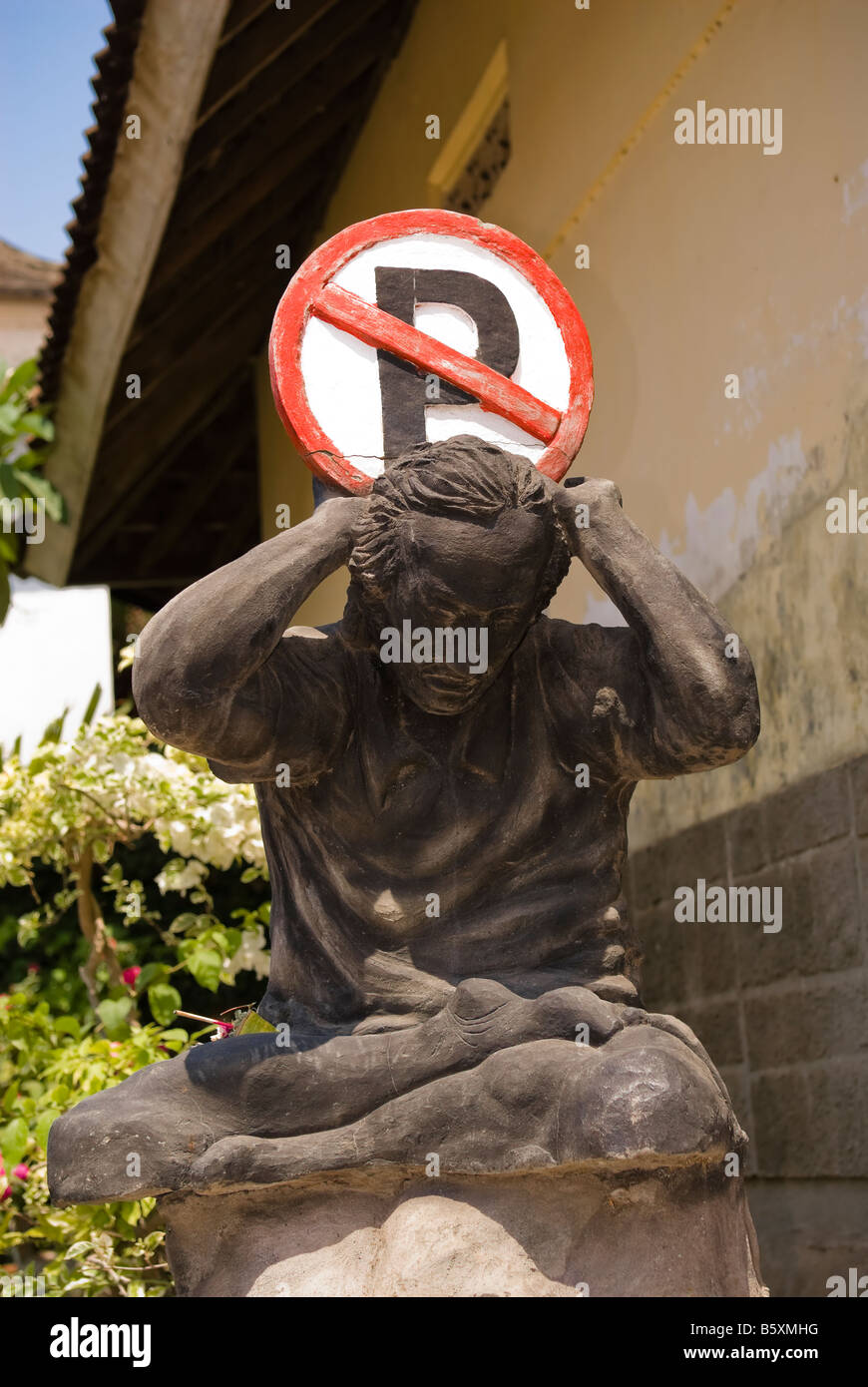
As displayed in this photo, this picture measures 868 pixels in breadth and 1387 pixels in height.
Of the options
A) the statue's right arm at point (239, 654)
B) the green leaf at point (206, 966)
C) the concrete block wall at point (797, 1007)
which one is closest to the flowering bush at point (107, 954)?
the green leaf at point (206, 966)

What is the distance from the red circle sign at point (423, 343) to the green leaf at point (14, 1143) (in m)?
2.12

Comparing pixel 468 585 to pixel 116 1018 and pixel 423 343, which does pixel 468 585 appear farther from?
pixel 116 1018

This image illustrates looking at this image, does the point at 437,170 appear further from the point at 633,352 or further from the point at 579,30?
the point at 633,352

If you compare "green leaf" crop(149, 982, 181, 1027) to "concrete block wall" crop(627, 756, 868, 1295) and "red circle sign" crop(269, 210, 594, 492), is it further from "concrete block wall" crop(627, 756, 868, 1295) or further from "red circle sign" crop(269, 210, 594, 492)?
"red circle sign" crop(269, 210, 594, 492)

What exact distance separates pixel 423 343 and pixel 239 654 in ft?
2.13

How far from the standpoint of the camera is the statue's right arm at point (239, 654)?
225cm

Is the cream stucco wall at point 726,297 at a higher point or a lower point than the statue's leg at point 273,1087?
higher

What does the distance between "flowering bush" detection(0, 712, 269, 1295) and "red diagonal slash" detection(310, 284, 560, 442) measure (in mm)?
1930

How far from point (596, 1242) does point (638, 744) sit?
0.70 metres

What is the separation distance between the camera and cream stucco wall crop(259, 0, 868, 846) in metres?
3.76

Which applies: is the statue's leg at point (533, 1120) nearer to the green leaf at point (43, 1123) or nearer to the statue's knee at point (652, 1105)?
the statue's knee at point (652, 1105)

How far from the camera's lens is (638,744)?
7.91 feet

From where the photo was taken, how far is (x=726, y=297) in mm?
4414

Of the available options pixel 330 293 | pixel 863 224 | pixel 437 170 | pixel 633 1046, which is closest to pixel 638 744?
pixel 633 1046
